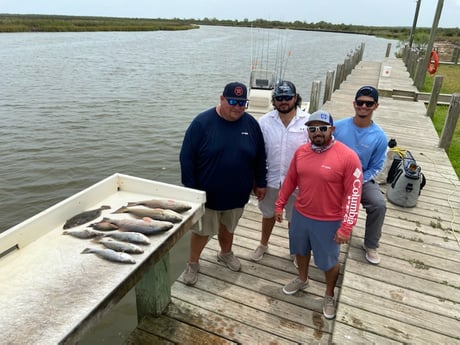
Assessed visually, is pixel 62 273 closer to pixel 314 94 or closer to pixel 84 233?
pixel 84 233

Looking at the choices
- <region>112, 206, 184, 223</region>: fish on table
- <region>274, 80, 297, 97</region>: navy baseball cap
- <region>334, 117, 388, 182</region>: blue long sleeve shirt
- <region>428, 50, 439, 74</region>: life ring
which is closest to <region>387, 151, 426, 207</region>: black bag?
<region>334, 117, 388, 182</region>: blue long sleeve shirt

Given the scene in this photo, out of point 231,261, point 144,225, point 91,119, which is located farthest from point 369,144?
point 91,119

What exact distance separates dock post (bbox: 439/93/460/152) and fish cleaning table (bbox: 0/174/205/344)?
5854 mm

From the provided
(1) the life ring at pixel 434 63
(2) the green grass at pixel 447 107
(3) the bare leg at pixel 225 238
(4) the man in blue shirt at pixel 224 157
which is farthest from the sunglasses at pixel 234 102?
(1) the life ring at pixel 434 63

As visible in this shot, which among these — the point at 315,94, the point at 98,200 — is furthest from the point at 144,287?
the point at 315,94

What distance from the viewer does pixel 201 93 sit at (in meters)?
15.4

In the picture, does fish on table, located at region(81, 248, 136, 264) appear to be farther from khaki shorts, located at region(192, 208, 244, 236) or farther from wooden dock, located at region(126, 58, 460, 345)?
wooden dock, located at region(126, 58, 460, 345)

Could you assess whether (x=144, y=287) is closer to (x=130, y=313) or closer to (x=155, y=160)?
(x=130, y=313)

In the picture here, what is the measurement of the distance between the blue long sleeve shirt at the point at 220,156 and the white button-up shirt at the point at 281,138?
0.40 ft

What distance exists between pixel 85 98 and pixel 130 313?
11.6 meters

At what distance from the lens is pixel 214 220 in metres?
3.22

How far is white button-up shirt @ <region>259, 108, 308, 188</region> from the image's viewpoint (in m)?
3.11

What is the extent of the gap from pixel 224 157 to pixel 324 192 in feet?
2.91

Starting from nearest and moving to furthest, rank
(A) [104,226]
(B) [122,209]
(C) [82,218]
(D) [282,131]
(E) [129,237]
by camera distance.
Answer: (E) [129,237], (A) [104,226], (C) [82,218], (B) [122,209], (D) [282,131]
